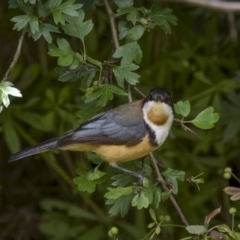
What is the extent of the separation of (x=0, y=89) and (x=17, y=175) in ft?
8.61

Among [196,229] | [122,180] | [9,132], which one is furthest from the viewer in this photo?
[9,132]

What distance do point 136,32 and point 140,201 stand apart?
664mm

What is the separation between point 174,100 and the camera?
172 inches

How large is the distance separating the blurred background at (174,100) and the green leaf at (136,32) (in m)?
0.80

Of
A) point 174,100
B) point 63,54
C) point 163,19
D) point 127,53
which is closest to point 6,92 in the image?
point 63,54

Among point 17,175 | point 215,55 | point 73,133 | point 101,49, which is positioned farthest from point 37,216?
point 73,133

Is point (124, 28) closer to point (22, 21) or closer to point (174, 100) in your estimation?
point (22, 21)

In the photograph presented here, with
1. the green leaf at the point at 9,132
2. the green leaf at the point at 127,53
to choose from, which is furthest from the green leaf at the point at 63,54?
the green leaf at the point at 9,132

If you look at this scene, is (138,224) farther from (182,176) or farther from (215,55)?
(182,176)

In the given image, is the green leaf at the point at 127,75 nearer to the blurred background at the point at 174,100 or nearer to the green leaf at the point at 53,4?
the green leaf at the point at 53,4

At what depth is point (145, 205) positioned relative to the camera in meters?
2.58

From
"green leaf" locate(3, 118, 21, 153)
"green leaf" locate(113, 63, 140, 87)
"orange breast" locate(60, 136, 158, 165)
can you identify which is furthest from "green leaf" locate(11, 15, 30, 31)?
"green leaf" locate(3, 118, 21, 153)

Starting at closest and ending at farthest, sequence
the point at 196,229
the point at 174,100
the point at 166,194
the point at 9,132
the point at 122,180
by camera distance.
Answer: the point at 196,229 < the point at 166,194 < the point at 122,180 < the point at 9,132 < the point at 174,100

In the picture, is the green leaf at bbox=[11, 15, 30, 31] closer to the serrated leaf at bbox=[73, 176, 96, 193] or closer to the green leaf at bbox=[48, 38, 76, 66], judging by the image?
the green leaf at bbox=[48, 38, 76, 66]
